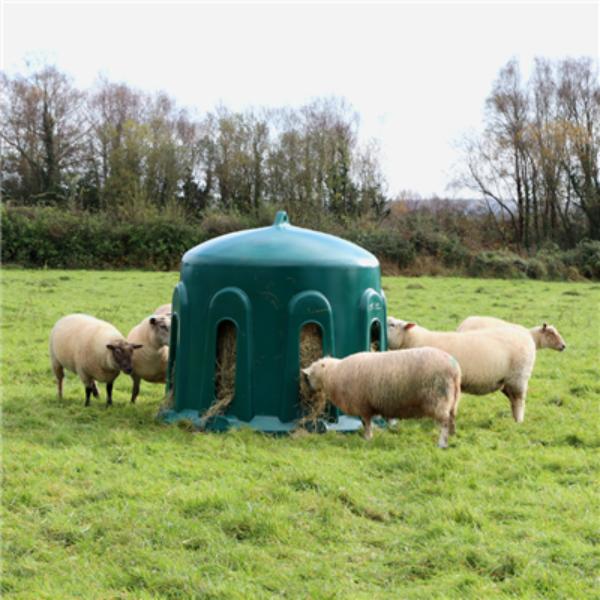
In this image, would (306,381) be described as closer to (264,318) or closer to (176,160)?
(264,318)

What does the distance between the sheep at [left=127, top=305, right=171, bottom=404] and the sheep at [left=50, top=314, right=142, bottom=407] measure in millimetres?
254

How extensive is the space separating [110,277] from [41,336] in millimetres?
14116

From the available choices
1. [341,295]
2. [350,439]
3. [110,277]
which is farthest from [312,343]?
A: [110,277]

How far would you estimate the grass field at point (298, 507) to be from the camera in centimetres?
516

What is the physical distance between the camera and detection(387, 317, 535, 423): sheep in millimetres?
9344

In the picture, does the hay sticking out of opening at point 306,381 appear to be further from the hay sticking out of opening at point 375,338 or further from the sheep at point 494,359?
the sheep at point 494,359

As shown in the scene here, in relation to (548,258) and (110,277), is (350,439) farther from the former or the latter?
(548,258)

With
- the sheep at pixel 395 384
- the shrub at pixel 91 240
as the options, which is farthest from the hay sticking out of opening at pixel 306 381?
the shrub at pixel 91 240

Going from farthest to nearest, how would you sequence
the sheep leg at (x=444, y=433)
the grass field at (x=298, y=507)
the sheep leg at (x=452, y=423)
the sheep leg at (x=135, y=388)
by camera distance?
1. the sheep leg at (x=135, y=388)
2. the sheep leg at (x=452, y=423)
3. the sheep leg at (x=444, y=433)
4. the grass field at (x=298, y=507)

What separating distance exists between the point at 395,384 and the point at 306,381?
1106 millimetres

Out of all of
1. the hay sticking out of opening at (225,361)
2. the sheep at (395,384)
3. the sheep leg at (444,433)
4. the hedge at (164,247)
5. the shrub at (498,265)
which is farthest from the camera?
the hedge at (164,247)

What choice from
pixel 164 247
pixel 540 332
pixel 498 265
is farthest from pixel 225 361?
pixel 164 247

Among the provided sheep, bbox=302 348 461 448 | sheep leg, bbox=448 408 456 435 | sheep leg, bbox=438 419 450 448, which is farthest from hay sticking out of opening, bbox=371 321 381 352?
sheep leg, bbox=438 419 450 448

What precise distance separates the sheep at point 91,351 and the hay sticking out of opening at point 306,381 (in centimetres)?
222
